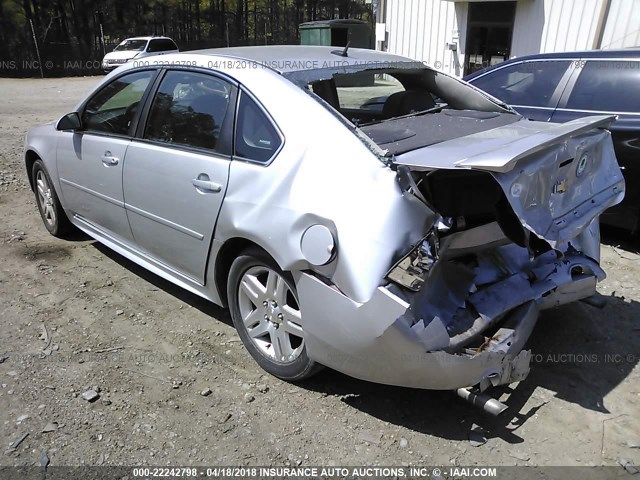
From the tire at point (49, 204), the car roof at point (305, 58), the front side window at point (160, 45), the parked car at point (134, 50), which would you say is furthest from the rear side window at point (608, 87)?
the front side window at point (160, 45)

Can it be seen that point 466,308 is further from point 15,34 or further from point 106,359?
point 15,34

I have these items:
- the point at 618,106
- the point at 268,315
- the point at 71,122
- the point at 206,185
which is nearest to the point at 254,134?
the point at 206,185

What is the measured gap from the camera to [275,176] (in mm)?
2641

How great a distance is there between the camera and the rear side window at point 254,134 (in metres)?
2.73

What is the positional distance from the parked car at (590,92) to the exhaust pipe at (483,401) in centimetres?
282

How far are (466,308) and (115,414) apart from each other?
184 centimetres

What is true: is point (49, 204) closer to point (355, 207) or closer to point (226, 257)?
point (226, 257)

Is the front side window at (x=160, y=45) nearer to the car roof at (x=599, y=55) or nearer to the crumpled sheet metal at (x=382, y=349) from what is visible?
the car roof at (x=599, y=55)

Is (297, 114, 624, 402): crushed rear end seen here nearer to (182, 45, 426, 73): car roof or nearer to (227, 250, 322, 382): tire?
(227, 250, 322, 382): tire

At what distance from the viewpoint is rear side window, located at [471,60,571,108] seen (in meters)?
4.96

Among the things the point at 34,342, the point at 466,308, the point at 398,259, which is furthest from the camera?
the point at 34,342

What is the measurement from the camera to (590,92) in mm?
4684

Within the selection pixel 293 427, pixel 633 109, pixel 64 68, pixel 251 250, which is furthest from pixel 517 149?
pixel 64 68

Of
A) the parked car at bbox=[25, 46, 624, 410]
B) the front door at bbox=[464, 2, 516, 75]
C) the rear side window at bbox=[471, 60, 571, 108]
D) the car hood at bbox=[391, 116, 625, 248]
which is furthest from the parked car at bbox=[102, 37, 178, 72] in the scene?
the car hood at bbox=[391, 116, 625, 248]
